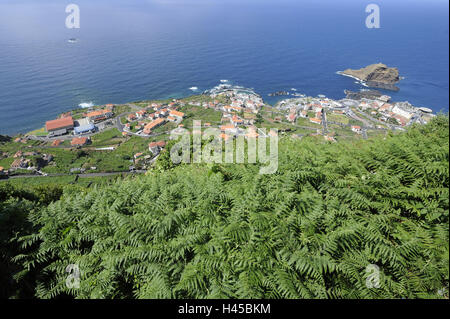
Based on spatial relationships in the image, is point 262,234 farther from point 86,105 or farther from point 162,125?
point 86,105

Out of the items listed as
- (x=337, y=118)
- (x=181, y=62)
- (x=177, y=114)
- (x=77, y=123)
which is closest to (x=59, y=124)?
(x=77, y=123)

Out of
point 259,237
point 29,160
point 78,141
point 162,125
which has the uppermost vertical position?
point 259,237

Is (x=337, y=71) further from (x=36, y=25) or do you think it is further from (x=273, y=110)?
(x=36, y=25)

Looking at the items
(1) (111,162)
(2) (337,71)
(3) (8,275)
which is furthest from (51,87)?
(2) (337,71)

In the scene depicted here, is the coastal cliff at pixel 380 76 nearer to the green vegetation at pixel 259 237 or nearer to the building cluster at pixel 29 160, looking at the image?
the green vegetation at pixel 259 237

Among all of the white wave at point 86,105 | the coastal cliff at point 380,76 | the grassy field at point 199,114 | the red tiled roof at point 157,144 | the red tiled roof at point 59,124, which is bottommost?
the red tiled roof at point 157,144

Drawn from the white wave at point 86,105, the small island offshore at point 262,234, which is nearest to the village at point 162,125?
the white wave at point 86,105

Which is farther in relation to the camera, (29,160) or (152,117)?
(152,117)
